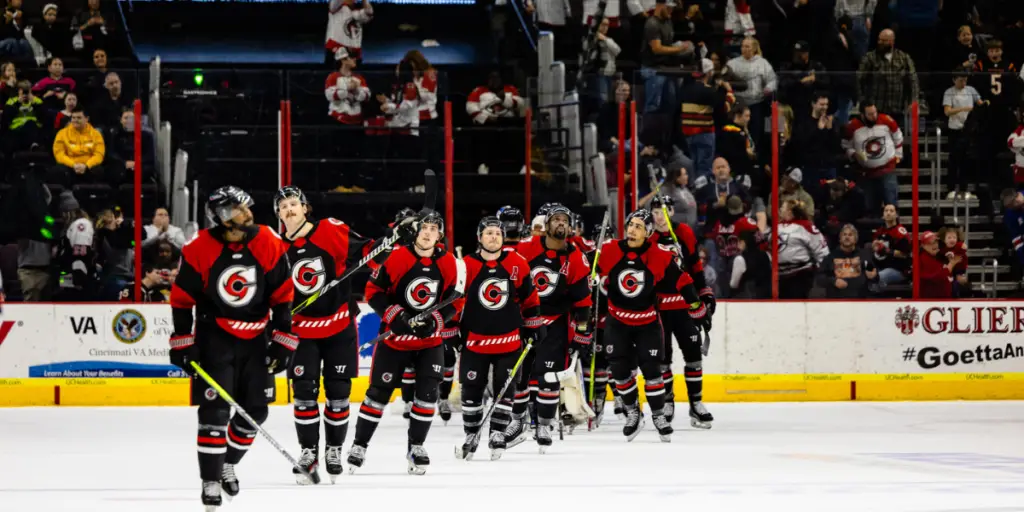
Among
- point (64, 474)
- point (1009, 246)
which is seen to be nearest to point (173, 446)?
point (64, 474)

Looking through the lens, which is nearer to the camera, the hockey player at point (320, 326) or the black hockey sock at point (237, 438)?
the black hockey sock at point (237, 438)

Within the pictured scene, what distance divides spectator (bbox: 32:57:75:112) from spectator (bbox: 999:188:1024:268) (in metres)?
7.81

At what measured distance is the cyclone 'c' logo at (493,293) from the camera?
8.50 metres

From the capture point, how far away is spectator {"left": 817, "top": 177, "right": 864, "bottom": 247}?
12.6 metres

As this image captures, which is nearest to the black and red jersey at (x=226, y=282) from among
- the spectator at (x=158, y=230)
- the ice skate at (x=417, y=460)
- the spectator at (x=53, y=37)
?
the ice skate at (x=417, y=460)

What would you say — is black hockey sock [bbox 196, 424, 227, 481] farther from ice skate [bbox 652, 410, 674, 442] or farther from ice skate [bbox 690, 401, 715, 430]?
ice skate [bbox 690, 401, 715, 430]

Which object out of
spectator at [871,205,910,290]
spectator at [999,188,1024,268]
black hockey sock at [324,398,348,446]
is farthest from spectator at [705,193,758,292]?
black hockey sock at [324,398,348,446]

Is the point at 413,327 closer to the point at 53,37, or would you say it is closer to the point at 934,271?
the point at 934,271

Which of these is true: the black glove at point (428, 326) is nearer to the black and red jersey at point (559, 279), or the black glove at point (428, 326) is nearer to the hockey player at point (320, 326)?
the hockey player at point (320, 326)

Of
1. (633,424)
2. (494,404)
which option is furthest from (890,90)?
(494,404)

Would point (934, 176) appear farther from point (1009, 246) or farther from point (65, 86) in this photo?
point (65, 86)

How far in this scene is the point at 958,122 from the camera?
12.7 metres

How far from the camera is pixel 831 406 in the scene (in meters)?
12.5

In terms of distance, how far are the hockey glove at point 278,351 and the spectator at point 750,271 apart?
21.7 ft
